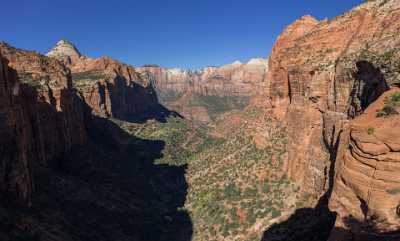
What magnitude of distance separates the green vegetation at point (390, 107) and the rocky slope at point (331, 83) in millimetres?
2491

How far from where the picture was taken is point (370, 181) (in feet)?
62.4

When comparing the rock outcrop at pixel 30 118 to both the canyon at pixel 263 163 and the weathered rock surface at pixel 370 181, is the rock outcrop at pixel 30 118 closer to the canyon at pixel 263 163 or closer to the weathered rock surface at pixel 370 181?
the canyon at pixel 263 163

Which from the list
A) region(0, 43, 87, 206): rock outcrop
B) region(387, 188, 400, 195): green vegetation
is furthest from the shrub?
region(0, 43, 87, 206): rock outcrop

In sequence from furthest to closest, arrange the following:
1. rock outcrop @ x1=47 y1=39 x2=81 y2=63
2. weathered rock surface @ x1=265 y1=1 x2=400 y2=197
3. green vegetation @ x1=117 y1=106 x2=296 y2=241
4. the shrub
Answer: rock outcrop @ x1=47 y1=39 x2=81 y2=63, green vegetation @ x1=117 y1=106 x2=296 y2=241, weathered rock surface @ x1=265 y1=1 x2=400 y2=197, the shrub

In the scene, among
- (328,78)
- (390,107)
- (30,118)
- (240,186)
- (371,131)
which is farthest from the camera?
(240,186)

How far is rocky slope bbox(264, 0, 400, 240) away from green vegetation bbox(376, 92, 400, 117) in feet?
8.17

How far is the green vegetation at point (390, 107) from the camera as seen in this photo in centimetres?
2084

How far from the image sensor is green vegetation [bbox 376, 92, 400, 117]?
2084 cm

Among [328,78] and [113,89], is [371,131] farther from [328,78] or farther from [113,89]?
[113,89]

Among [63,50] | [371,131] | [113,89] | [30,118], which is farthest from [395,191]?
[63,50]

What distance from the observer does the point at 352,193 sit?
20.7 metres

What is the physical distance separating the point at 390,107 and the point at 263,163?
31.9 meters

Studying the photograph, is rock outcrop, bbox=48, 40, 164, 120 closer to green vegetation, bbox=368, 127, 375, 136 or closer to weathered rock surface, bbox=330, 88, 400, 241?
weathered rock surface, bbox=330, 88, 400, 241

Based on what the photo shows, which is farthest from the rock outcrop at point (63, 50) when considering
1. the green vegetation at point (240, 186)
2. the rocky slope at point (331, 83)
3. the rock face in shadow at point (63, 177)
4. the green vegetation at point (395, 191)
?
the green vegetation at point (395, 191)
